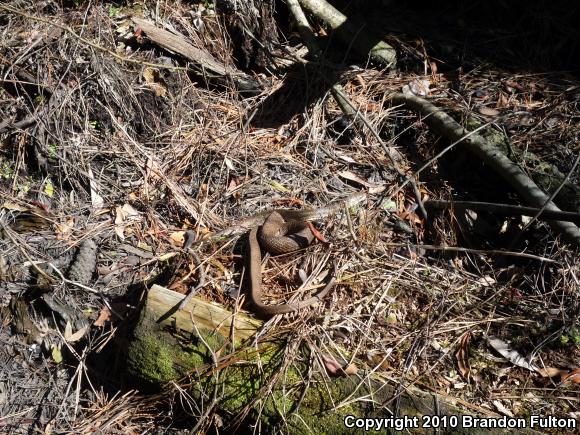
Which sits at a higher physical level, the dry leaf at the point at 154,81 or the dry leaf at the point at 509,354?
the dry leaf at the point at 154,81

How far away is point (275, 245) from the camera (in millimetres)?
3758

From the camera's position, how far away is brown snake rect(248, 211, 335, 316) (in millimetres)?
3374

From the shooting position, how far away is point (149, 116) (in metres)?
4.67

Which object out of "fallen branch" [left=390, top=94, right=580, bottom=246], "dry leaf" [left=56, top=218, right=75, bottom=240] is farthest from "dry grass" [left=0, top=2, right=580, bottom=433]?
"fallen branch" [left=390, top=94, right=580, bottom=246]

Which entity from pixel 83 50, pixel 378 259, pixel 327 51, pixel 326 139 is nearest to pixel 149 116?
pixel 83 50

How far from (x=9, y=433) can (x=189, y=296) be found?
1352mm

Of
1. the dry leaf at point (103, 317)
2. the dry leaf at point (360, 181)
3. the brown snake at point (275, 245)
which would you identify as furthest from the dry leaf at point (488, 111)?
the dry leaf at point (103, 317)

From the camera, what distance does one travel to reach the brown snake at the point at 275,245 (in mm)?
3374

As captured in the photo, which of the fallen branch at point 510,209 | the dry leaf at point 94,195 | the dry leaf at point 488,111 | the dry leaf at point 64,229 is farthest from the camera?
the dry leaf at point 488,111

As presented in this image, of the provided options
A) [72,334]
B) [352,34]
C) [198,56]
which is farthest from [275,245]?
[352,34]

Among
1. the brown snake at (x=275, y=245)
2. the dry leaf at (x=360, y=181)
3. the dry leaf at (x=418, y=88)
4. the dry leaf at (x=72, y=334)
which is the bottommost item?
the dry leaf at (x=72, y=334)

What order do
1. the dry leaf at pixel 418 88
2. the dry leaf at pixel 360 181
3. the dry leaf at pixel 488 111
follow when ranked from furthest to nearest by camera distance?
1. the dry leaf at pixel 418 88
2. the dry leaf at pixel 488 111
3. the dry leaf at pixel 360 181

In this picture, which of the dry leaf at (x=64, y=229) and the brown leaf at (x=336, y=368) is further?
the dry leaf at (x=64, y=229)

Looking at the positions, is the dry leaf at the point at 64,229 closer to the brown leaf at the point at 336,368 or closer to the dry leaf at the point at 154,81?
the dry leaf at the point at 154,81
